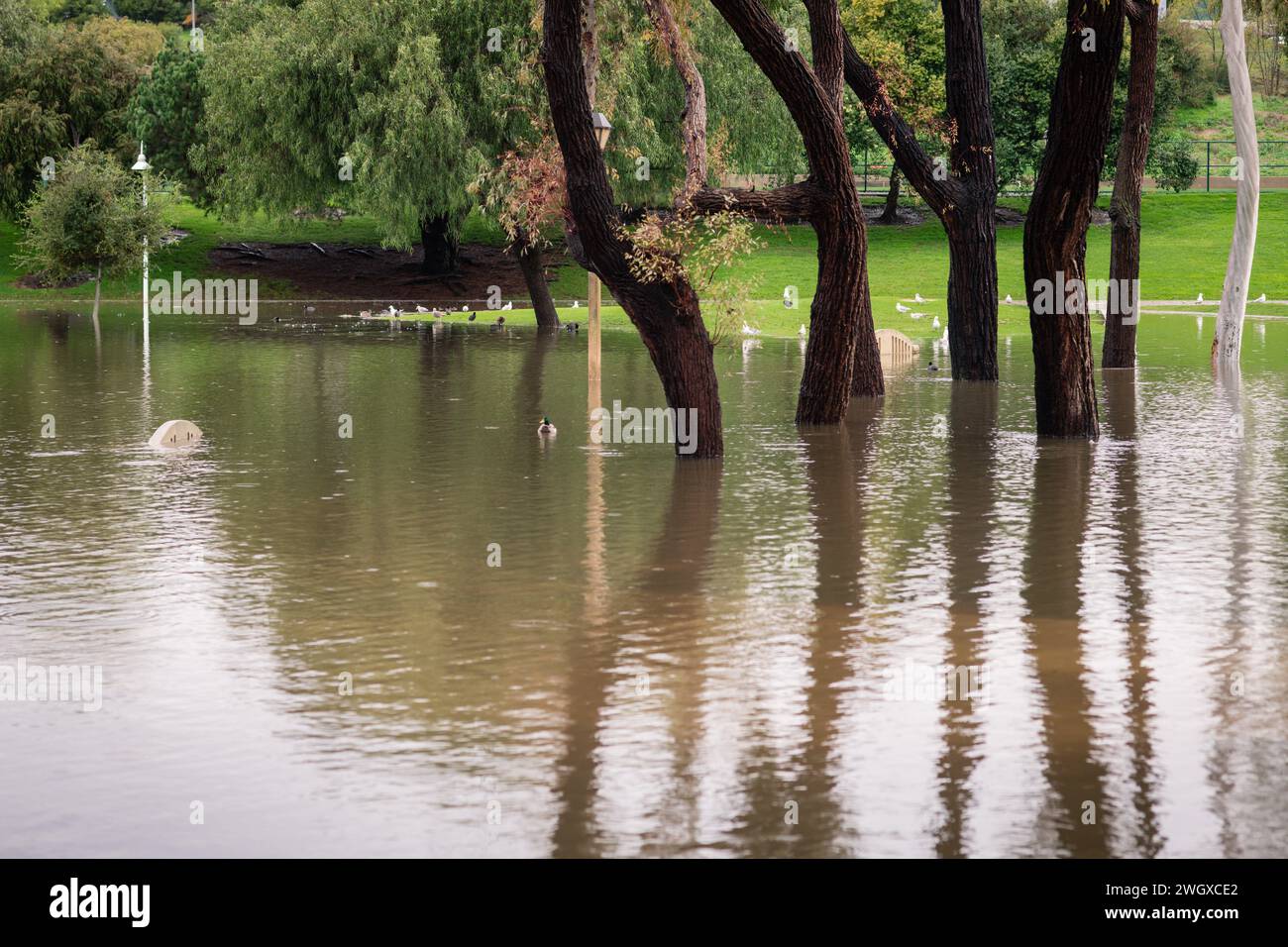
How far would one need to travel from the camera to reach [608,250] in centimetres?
1991

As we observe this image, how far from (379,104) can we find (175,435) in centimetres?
2570

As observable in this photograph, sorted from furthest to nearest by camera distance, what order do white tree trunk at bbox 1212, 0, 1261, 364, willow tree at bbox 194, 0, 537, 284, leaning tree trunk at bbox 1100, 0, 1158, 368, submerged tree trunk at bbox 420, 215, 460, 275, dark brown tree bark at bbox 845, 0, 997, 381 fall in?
submerged tree trunk at bbox 420, 215, 460, 275 → willow tree at bbox 194, 0, 537, 284 → white tree trunk at bbox 1212, 0, 1261, 364 → leaning tree trunk at bbox 1100, 0, 1158, 368 → dark brown tree bark at bbox 845, 0, 997, 381

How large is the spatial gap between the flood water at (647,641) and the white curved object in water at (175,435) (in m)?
0.56

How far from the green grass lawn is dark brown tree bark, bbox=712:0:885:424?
77.4ft

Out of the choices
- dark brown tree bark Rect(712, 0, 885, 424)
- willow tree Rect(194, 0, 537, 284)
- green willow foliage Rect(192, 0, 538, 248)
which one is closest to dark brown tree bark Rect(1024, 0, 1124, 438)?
dark brown tree bark Rect(712, 0, 885, 424)

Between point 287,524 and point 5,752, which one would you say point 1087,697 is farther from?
point 287,524

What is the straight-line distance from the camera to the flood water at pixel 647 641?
27.8ft

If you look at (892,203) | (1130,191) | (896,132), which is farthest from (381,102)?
(892,203)

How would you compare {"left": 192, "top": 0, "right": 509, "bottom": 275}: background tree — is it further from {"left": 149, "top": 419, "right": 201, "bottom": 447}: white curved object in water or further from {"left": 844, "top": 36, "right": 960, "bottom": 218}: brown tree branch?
{"left": 149, "top": 419, "right": 201, "bottom": 447}: white curved object in water

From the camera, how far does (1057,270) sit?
22188 millimetres

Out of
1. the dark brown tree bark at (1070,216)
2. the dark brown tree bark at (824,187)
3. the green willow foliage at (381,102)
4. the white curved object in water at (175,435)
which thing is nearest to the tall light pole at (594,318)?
the dark brown tree bark at (824,187)

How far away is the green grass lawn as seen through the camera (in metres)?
57.0

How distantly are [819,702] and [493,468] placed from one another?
10.3 meters
